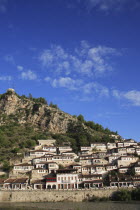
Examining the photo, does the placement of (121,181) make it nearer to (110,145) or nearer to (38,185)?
(38,185)

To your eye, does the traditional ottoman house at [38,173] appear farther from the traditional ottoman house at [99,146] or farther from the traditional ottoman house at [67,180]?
the traditional ottoman house at [99,146]

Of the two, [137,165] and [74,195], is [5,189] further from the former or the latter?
[137,165]

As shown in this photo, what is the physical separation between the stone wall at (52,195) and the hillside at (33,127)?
20.0 m

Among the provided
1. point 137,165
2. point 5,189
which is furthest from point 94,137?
point 5,189

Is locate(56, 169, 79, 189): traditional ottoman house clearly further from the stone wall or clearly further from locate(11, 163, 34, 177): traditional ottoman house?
locate(11, 163, 34, 177): traditional ottoman house

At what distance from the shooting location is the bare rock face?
104 meters

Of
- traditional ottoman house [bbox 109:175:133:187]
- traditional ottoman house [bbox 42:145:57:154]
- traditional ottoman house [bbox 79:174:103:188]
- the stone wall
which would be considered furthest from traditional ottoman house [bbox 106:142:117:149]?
the stone wall

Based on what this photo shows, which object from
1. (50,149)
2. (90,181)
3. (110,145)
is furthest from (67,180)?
(110,145)

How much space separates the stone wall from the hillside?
20.0 m

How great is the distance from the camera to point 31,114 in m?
111

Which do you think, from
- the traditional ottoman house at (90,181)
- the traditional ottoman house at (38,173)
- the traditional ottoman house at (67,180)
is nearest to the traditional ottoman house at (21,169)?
the traditional ottoman house at (38,173)

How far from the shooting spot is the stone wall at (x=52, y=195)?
1986 inches

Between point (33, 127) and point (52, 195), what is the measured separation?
5506 cm

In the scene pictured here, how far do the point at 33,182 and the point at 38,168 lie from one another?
510 cm
